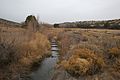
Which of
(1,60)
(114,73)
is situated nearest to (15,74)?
(1,60)

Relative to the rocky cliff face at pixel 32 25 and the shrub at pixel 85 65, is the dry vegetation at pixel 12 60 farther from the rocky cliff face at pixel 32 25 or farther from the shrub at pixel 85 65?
the rocky cliff face at pixel 32 25

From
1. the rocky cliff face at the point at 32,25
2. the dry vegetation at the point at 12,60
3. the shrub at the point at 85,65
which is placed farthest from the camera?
the rocky cliff face at the point at 32,25

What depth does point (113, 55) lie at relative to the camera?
15148 millimetres

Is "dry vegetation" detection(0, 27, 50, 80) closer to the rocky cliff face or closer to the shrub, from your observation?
the shrub

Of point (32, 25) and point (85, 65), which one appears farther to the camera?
point (32, 25)

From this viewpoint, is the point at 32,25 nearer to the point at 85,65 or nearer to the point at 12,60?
the point at 12,60

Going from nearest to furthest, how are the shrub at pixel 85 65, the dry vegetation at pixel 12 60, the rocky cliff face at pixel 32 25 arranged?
1. the shrub at pixel 85 65
2. the dry vegetation at pixel 12 60
3. the rocky cliff face at pixel 32 25

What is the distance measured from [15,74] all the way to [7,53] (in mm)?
2037

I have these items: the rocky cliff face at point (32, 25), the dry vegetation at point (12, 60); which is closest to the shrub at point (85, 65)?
the dry vegetation at point (12, 60)

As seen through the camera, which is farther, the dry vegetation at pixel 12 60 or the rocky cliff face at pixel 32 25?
the rocky cliff face at pixel 32 25

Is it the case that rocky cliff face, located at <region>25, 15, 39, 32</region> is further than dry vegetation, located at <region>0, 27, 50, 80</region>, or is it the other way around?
rocky cliff face, located at <region>25, 15, 39, 32</region>

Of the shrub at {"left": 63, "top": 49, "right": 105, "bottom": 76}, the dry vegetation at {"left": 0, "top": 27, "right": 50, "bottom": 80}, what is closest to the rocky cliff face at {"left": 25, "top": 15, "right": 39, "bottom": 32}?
the dry vegetation at {"left": 0, "top": 27, "right": 50, "bottom": 80}

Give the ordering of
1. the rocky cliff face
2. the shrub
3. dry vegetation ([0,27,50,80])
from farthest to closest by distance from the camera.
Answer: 1. the rocky cliff face
2. dry vegetation ([0,27,50,80])
3. the shrub

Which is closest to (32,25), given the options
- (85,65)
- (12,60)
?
(12,60)
